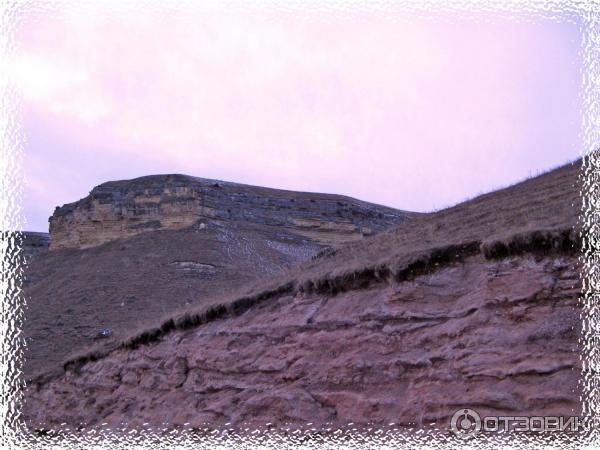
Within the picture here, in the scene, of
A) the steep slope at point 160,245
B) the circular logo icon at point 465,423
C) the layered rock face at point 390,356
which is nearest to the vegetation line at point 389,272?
the layered rock face at point 390,356

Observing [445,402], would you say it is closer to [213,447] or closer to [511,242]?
[511,242]

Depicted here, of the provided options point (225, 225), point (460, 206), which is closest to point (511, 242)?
point (460, 206)

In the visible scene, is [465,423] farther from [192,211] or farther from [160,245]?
[192,211]

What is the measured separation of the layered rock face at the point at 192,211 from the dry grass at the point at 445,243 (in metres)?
19.5

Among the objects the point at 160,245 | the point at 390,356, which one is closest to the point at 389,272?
the point at 390,356

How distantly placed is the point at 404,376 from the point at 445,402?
32.8 inches

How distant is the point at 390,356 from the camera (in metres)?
8.88

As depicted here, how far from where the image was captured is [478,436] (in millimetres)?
6984

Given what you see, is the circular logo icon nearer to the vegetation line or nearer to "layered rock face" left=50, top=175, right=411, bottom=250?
the vegetation line

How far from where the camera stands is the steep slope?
81.8 ft

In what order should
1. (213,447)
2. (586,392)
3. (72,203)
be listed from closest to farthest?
(586,392) → (213,447) → (72,203)

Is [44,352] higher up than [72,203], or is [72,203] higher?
[72,203]

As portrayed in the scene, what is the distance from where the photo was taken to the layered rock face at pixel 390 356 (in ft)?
24.2

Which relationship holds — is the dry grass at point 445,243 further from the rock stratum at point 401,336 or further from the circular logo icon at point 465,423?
the circular logo icon at point 465,423
